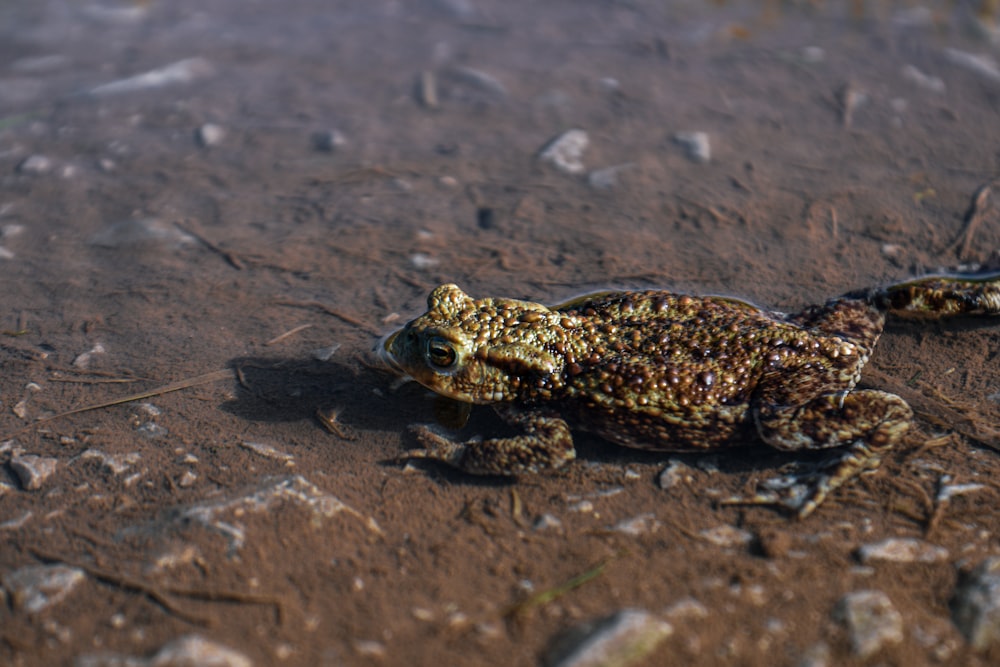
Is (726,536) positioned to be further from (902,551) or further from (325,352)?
(325,352)

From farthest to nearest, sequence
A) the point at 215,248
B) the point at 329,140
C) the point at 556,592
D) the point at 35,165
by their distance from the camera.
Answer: the point at 329,140 < the point at 35,165 < the point at 215,248 < the point at 556,592

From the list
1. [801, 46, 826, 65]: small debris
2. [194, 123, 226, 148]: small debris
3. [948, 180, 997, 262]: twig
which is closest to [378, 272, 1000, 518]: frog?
[948, 180, 997, 262]: twig

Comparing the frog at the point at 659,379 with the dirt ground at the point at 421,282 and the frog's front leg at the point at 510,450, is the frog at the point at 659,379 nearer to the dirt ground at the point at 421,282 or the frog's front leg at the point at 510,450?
the frog's front leg at the point at 510,450

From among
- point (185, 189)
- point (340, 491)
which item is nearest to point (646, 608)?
point (340, 491)

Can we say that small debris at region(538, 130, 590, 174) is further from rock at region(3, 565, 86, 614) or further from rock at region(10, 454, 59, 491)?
rock at region(3, 565, 86, 614)

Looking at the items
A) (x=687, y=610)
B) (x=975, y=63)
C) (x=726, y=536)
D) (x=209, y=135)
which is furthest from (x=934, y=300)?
(x=209, y=135)

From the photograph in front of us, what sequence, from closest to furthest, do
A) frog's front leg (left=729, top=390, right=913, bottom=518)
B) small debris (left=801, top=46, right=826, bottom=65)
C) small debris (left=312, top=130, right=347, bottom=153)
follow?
frog's front leg (left=729, top=390, right=913, bottom=518) < small debris (left=312, top=130, right=347, bottom=153) < small debris (left=801, top=46, right=826, bottom=65)
